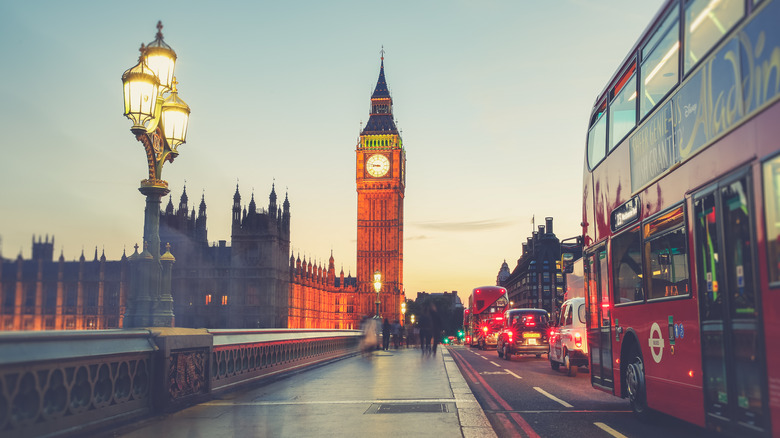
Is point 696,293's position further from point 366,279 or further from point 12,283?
point 366,279

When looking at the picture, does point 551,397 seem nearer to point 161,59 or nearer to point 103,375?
point 103,375

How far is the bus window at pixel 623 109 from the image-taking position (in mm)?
8811

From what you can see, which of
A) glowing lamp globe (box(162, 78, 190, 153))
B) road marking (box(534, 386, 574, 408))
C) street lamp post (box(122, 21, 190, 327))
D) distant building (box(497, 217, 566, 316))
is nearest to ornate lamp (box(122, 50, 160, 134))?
street lamp post (box(122, 21, 190, 327))

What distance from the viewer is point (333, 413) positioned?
31.2 feet

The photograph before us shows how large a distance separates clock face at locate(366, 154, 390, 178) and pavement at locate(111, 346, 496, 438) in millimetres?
116570

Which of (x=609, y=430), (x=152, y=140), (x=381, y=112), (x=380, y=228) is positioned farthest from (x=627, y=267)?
(x=381, y=112)

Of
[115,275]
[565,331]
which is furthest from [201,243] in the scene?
[565,331]

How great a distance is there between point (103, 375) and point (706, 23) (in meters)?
7.34

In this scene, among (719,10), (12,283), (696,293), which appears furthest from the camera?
(696,293)

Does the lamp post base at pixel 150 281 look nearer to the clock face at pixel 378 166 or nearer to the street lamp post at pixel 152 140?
the street lamp post at pixel 152 140

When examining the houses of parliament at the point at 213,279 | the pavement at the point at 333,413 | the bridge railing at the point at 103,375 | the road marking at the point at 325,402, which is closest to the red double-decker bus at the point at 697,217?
the pavement at the point at 333,413

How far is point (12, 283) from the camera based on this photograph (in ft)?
16.6

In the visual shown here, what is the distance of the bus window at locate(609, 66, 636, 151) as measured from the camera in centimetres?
881

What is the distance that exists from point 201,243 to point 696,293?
10791 cm
